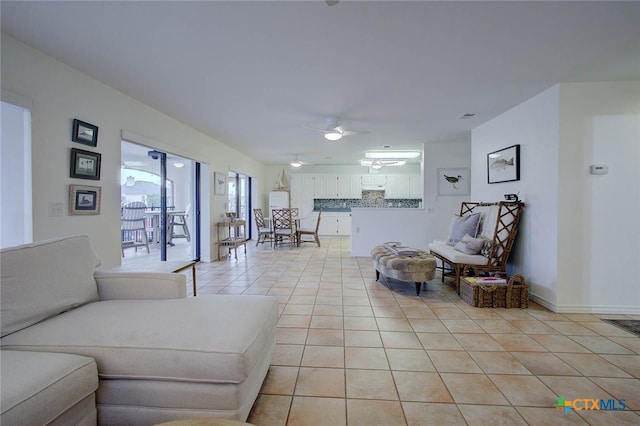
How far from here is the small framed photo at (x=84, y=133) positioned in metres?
2.58

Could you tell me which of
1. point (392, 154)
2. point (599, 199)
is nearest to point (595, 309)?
point (599, 199)

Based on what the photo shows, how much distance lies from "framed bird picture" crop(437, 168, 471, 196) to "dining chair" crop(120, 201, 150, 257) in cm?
647

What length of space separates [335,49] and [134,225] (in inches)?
231

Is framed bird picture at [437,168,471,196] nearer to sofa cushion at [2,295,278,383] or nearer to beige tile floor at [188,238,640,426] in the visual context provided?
beige tile floor at [188,238,640,426]

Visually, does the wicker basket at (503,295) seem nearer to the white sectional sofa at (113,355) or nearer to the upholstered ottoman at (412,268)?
the upholstered ottoman at (412,268)

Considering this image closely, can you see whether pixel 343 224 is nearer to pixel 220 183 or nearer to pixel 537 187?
pixel 220 183

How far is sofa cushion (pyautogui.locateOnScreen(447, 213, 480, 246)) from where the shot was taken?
12.8 ft

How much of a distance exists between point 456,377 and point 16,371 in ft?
7.33

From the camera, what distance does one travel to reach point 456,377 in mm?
1796

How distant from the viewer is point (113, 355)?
127cm

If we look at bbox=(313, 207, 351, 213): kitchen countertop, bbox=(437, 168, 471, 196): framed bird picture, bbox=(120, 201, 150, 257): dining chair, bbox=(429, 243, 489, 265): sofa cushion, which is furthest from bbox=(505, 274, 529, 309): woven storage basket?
bbox=(120, 201, 150, 257): dining chair

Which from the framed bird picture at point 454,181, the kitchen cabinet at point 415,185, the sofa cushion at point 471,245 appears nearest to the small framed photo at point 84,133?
the sofa cushion at point 471,245

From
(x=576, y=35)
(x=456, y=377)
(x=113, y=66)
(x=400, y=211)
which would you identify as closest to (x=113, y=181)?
(x=113, y=66)

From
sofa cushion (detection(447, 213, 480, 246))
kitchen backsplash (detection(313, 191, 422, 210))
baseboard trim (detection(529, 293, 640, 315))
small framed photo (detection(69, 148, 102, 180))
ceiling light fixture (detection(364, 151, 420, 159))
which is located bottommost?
baseboard trim (detection(529, 293, 640, 315))
